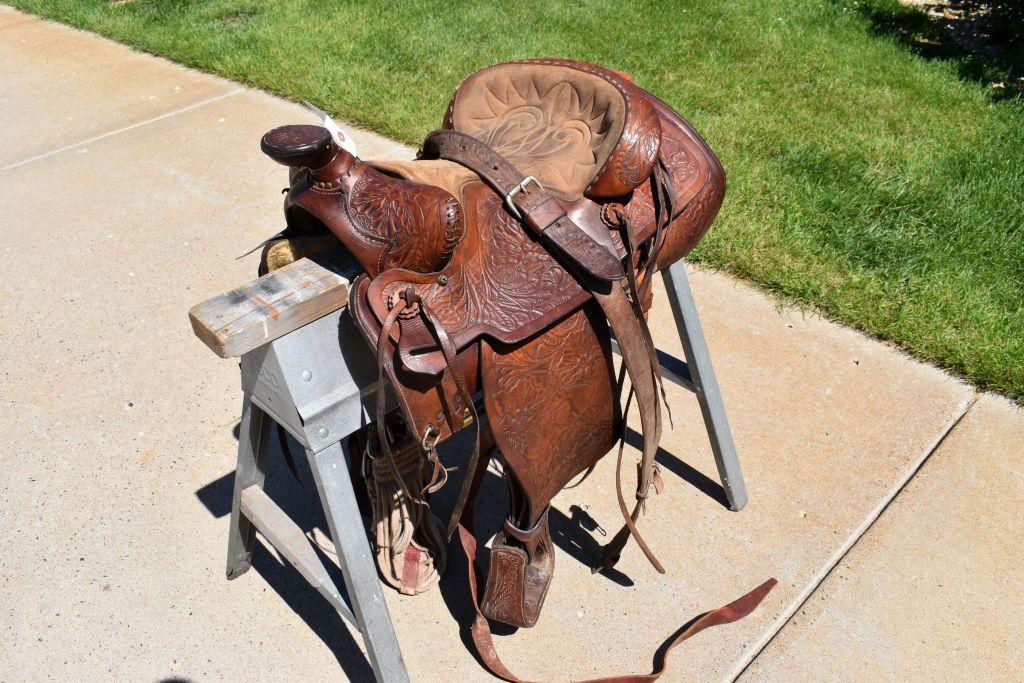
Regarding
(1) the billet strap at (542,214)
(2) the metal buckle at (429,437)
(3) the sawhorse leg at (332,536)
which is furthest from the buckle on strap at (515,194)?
(3) the sawhorse leg at (332,536)

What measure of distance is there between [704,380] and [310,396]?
45.0 inches

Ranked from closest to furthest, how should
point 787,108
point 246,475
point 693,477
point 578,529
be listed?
point 246,475 → point 578,529 → point 693,477 → point 787,108

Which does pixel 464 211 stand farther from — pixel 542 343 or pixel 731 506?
pixel 731 506

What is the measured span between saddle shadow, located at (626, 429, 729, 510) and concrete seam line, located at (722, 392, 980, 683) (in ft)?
1.06

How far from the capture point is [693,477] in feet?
8.39

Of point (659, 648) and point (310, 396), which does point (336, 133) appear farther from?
point (659, 648)

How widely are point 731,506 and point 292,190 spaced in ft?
5.13

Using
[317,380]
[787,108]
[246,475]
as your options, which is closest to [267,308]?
[317,380]

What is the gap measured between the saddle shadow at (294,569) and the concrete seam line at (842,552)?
3.00ft

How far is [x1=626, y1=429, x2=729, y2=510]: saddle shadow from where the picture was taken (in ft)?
8.18

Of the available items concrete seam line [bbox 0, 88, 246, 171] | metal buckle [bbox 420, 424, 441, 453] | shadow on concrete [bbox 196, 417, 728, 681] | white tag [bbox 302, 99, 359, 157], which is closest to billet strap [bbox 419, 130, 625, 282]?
white tag [bbox 302, 99, 359, 157]

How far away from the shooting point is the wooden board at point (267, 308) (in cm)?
140

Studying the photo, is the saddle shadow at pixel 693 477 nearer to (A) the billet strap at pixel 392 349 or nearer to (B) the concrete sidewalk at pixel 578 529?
(B) the concrete sidewalk at pixel 578 529

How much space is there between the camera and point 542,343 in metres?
1.60
